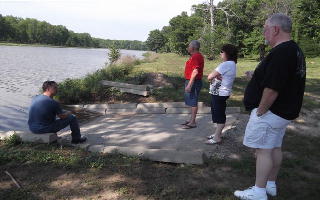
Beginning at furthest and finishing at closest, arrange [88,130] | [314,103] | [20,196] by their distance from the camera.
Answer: [314,103]
[88,130]
[20,196]

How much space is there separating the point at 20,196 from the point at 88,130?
3.53 m

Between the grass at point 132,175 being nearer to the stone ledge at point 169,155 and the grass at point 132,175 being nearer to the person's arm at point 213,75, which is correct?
the stone ledge at point 169,155

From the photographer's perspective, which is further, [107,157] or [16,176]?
[107,157]

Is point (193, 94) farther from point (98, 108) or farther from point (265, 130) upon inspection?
point (98, 108)

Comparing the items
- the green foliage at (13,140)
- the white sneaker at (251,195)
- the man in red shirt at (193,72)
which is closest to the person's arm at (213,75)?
the man in red shirt at (193,72)

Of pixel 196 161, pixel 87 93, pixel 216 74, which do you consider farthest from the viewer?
pixel 87 93

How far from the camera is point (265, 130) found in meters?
3.56

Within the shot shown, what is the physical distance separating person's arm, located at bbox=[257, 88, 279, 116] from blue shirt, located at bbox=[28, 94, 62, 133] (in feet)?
12.6

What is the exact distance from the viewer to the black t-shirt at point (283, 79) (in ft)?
10.9

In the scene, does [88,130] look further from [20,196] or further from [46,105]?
[20,196]

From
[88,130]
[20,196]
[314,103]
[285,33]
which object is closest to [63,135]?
[88,130]

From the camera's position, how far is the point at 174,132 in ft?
22.1

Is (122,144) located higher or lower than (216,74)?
lower

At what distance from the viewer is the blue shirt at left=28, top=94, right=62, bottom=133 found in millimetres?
5941
